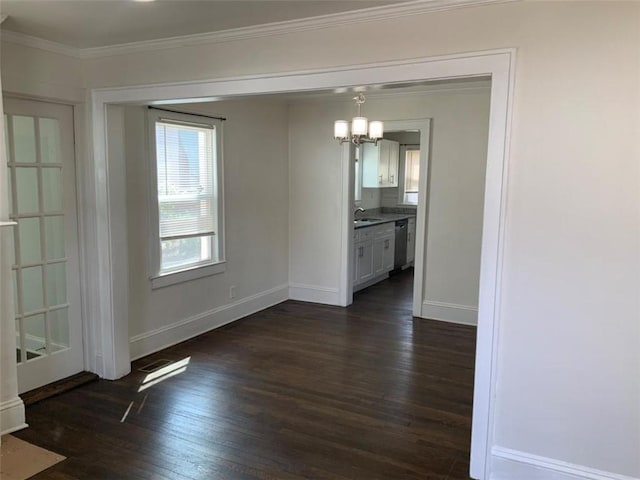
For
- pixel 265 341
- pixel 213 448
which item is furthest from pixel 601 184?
pixel 265 341

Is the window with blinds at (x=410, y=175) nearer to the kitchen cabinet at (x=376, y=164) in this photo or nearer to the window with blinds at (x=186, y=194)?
the kitchen cabinet at (x=376, y=164)

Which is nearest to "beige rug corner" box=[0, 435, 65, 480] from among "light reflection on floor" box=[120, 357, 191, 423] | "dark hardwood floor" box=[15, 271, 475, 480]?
"dark hardwood floor" box=[15, 271, 475, 480]

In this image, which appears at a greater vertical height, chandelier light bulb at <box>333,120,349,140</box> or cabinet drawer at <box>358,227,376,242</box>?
chandelier light bulb at <box>333,120,349,140</box>

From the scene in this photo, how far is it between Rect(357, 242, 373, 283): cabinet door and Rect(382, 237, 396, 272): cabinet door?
499mm

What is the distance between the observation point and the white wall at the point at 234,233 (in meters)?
4.08

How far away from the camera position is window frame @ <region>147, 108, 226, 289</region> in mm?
4141

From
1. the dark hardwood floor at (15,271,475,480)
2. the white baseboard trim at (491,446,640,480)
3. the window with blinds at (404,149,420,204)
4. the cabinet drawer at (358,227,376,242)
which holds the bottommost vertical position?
the dark hardwood floor at (15,271,475,480)

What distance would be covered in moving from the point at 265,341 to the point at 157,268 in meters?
1.23

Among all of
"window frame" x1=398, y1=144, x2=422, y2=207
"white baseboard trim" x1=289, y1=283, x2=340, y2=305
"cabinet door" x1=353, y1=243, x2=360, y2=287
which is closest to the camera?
"white baseboard trim" x1=289, y1=283, x2=340, y2=305

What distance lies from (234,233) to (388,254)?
299cm

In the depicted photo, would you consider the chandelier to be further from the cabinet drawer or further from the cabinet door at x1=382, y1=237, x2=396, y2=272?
the cabinet door at x1=382, y1=237, x2=396, y2=272

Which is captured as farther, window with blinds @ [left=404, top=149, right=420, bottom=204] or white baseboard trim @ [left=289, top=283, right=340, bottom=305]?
window with blinds @ [left=404, top=149, right=420, bottom=204]

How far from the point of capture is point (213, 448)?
2807mm

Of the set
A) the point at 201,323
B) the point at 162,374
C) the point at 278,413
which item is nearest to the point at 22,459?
the point at 162,374
